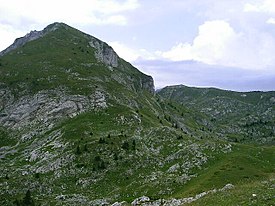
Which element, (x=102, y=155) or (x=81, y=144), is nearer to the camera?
(x=102, y=155)

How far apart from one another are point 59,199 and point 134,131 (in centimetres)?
3191

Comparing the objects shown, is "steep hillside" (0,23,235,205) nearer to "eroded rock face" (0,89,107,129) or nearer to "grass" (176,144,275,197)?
"eroded rock face" (0,89,107,129)

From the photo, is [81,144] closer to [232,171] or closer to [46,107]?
[46,107]

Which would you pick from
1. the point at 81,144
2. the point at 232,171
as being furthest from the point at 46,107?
the point at 232,171

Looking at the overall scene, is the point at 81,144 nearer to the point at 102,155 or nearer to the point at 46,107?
the point at 102,155

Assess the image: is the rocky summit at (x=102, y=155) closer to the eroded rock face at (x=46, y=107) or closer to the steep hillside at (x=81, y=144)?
the steep hillside at (x=81, y=144)

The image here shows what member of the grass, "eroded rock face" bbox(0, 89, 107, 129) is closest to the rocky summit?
the grass

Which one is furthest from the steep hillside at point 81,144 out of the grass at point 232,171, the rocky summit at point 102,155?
the grass at point 232,171

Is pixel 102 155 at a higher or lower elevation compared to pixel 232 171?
higher

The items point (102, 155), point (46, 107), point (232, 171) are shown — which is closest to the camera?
point (232, 171)

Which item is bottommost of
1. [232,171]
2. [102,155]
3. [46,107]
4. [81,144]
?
[232,171]

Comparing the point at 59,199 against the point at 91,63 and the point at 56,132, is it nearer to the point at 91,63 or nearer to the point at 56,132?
the point at 56,132

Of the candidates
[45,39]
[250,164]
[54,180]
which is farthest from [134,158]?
[45,39]

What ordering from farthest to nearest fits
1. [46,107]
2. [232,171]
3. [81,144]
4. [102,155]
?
[46,107] < [81,144] < [102,155] < [232,171]
